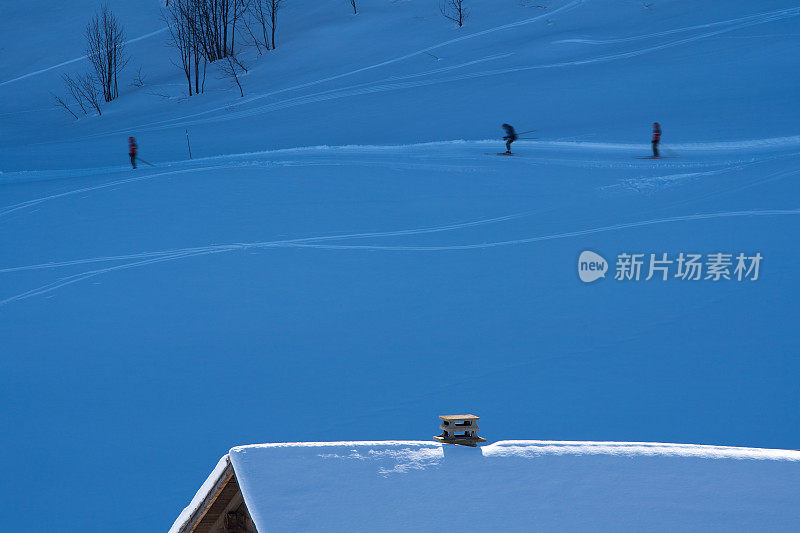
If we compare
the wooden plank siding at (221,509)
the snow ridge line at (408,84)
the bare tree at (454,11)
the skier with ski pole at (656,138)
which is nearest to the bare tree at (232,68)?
the snow ridge line at (408,84)

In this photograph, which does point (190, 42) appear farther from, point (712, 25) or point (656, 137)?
point (656, 137)

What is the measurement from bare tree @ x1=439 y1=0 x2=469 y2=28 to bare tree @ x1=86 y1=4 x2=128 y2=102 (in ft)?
48.3

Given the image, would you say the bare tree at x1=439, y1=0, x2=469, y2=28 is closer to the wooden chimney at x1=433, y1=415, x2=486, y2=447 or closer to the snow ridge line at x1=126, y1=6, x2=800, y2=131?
the snow ridge line at x1=126, y1=6, x2=800, y2=131

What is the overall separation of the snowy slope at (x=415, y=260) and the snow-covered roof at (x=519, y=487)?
4729 mm

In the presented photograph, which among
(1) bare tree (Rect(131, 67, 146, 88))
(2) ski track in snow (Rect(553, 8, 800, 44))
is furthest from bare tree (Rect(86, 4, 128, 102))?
(2) ski track in snow (Rect(553, 8, 800, 44))

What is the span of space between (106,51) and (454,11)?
17.2m

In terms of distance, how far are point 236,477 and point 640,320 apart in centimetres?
887

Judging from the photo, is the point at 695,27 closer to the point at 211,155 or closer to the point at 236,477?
the point at 211,155

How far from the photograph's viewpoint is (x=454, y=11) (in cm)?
3012

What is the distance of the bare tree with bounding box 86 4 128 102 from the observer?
34.8 meters

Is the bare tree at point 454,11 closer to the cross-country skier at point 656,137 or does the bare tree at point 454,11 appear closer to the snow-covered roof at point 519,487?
the cross-country skier at point 656,137

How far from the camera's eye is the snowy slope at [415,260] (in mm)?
9938

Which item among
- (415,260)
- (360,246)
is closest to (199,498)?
(415,260)

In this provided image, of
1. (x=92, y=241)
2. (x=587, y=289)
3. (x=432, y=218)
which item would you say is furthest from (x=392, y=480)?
(x=92, y=241)
